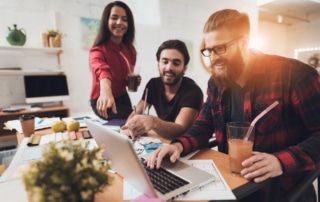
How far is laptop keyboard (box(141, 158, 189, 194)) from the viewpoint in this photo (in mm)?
636

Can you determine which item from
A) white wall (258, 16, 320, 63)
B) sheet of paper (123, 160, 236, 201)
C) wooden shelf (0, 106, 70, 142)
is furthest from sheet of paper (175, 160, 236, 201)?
white wall (258, 16, 320, 63)

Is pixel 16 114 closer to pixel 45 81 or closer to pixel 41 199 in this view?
pixel 45 81

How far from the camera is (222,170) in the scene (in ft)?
2.59

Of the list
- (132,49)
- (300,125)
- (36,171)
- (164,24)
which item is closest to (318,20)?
(164,24)

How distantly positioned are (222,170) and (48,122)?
125 centimetres

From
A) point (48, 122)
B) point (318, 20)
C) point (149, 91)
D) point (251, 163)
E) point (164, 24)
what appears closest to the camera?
point (251, 163)

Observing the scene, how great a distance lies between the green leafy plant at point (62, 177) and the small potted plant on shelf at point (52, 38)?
2590mm

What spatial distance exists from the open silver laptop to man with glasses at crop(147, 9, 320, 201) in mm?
113

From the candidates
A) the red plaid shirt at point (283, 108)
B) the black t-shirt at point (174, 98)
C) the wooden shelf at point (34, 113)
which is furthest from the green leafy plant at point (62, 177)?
the wooden shelf at point (34, 113)

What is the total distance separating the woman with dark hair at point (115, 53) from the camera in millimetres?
1723

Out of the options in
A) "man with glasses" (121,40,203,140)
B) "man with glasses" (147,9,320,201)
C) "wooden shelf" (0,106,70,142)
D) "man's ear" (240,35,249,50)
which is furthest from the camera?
"wooden shelf" (0,106,70,142)

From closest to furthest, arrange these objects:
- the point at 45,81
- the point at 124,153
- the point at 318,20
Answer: the point at 124,153, the point at 45,81, the point at 318,20

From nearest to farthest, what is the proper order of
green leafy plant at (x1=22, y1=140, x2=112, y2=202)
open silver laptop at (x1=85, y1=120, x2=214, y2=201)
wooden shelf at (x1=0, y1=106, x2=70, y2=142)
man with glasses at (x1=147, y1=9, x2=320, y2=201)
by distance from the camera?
green leafy plant at (x1=22, y1=140, x2=112, y2=202)
open silver laptop at (x1=85, y1=120, x2=214, y2=201)
man with glasses at (x1=147, y1=9, x2=320, y2=201)
wooden shelf at (x1=0, y1=106, x2=70, y2=142)

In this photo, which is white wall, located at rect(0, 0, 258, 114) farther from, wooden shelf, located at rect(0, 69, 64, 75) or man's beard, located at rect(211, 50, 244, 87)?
man's beard, located at rect(211, 50, 244, 87)
